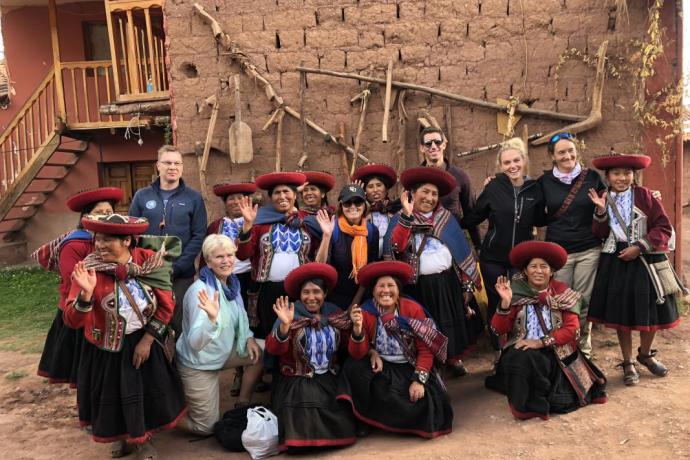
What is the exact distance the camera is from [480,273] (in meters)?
4.20

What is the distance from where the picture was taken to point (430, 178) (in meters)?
3.89

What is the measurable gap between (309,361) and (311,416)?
34cm

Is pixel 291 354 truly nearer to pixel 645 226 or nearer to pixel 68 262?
pixel 68 262

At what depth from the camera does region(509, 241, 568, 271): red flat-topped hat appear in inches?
140

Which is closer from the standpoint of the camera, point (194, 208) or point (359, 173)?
point (194, 208)

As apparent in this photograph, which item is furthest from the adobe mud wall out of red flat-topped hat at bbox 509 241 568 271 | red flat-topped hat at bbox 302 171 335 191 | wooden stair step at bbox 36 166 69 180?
wooden stair step at bbox 36 166 69 180

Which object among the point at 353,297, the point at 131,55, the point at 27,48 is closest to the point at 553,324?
the point at 353,297

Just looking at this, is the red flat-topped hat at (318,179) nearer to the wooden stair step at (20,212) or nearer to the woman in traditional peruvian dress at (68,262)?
the woman in traditional peruvian dress at (68,262)

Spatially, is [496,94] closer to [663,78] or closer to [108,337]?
[663,78]

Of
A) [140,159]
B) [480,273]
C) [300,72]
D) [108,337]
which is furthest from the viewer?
[140,159]

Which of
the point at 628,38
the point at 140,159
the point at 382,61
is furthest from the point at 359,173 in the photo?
the point at 140,159

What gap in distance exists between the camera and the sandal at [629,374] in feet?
12.7

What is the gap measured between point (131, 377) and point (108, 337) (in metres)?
0.27

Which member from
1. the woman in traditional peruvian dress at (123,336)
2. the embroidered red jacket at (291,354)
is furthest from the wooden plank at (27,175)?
the embroidered red jacket at (291,354)
